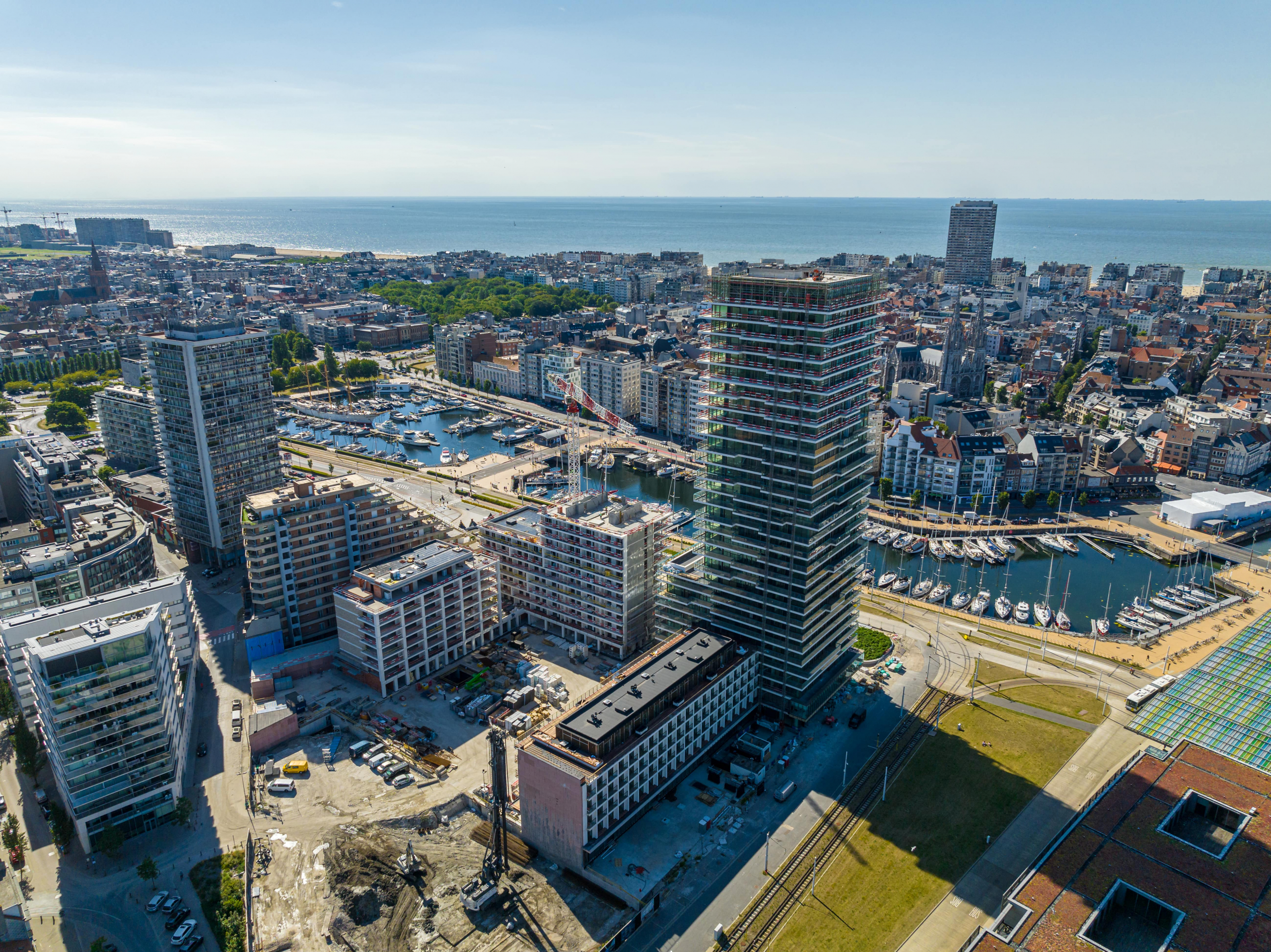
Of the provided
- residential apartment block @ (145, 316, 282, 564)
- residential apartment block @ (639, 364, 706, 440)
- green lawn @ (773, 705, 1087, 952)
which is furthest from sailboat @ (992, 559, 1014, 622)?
residential apartment block @ (145, 316, 282, 564)

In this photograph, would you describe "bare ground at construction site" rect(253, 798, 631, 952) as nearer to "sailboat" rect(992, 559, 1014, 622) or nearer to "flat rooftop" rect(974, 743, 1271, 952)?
"flat rooftop" rect(974, 743, 1271, 952)

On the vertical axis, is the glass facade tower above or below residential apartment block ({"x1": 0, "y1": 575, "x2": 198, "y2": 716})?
above

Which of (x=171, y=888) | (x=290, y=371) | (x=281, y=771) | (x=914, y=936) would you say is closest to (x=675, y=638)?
(x=914, y=936)

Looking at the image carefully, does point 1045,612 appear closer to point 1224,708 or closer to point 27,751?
point 1224,708

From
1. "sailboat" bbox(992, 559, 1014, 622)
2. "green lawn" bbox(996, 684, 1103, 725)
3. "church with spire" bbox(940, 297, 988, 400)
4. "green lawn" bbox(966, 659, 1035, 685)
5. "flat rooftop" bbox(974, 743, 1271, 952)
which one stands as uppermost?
"church with spire" bbox(940, 297, 988, 400)

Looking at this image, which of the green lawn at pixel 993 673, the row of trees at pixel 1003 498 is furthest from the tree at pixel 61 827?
the row of trees at pixel 1003 498

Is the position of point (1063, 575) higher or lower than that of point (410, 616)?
lower

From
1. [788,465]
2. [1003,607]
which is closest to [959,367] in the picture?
[1003,607]
